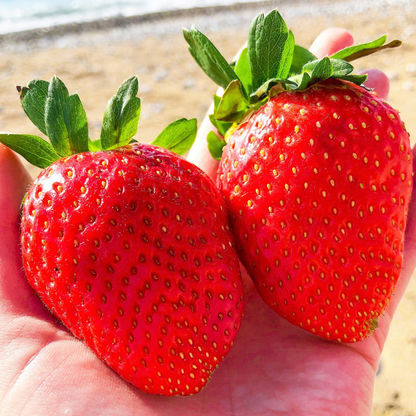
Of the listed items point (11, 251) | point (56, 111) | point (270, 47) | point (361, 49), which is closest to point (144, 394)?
point (11, 251)

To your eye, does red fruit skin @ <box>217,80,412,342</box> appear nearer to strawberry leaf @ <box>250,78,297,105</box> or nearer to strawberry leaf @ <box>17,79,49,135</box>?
strawberry leaf @ <box>250,78,297,105</box>

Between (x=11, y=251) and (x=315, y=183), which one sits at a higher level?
(x=315, y=183)

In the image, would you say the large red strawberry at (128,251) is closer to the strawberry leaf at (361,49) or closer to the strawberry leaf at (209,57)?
the strawberry leaf at (209,57)

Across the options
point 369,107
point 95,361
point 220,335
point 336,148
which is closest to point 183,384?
point 220,335

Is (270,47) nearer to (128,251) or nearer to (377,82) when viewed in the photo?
(128,251)

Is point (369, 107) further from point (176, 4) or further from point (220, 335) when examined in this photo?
point (176, 4)
